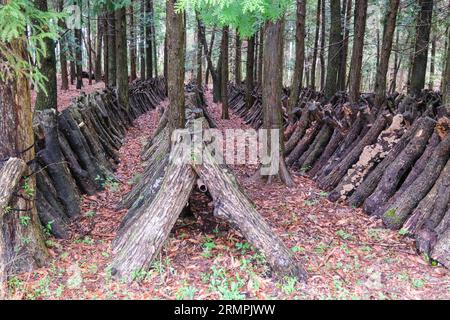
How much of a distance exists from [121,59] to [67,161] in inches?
302

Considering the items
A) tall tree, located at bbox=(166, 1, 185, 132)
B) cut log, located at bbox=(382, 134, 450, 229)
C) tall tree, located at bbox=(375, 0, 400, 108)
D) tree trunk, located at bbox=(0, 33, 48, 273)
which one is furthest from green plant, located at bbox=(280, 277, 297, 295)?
tall tree, located at bbox=(375, 0, 400, 108)

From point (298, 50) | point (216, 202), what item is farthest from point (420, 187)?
point (298, 50)

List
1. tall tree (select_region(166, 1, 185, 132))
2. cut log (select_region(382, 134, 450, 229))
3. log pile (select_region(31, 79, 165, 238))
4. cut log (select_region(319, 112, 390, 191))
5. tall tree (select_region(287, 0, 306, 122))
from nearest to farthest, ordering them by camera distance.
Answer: log pile (select_region(31, 79, 165, 238)) → cut log (select_region(382, 134, 450, 229)) → tall tree (select_region(166, 1, 185, 132)) → cut log (select_region(319, 112, 390, 191)) → tall tree (select_region(287, 0, 306, 122))

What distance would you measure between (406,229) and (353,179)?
1.50 m

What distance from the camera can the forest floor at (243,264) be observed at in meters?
3.76

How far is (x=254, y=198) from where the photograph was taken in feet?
21.3

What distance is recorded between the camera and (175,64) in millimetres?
5801

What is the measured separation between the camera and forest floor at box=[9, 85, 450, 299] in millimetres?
3756

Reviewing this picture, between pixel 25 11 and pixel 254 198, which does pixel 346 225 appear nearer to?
pixel 254 198

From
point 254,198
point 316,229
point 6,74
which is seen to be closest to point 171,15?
point 6,74

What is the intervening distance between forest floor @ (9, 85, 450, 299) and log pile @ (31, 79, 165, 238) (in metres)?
0.28

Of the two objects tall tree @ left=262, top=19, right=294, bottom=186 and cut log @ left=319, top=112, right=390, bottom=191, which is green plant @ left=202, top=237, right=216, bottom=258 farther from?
cut log @ left=319, top=112, right=390, bottom=191

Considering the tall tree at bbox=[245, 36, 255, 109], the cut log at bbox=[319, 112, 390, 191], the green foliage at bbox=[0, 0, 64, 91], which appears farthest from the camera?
the tall tree at bbox=[245, 36, 255, 109]

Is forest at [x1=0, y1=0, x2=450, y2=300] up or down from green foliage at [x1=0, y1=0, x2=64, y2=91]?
down
